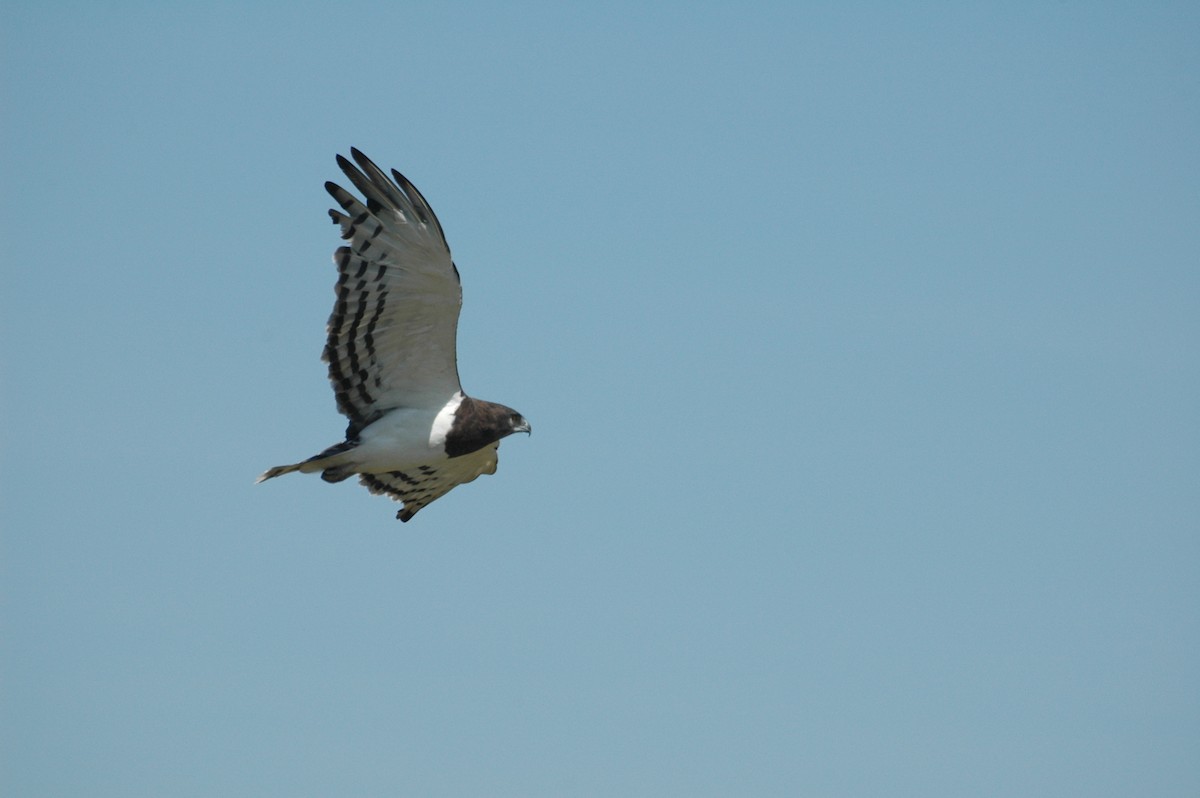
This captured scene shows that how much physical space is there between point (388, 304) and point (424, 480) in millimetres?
3314

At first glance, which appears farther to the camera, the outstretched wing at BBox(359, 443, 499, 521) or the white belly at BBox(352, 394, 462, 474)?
the outstretched wing at BBox(359, 443, 499, 521)

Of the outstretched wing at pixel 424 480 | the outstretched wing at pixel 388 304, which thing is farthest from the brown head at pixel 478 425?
the outstretched wing at pixel 424 480

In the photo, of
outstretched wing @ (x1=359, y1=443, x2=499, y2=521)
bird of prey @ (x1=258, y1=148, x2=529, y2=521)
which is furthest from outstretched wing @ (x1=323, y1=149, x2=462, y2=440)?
outstretched wing @ (x1=359, y1=443, x2=499, y2=521)

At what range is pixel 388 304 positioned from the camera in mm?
16625

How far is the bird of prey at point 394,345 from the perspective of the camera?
52.4ft

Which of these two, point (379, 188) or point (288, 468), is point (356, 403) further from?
point (379, 188)

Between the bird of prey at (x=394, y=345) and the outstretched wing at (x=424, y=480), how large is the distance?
661mm

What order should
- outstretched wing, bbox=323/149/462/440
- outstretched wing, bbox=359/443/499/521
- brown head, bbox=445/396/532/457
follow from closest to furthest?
outstretched wing, bbox=323/149/462/440 → brown head, bbox=445/396/532/457 → outstretched wing, bbox=359/443/499/521

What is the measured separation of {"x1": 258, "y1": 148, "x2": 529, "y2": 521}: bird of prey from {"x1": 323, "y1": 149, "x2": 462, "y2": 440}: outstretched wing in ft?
0.03

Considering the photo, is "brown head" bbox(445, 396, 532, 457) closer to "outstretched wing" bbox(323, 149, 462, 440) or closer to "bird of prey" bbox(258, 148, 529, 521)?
"bird of prey" bbox(258, 148, 529, 521)

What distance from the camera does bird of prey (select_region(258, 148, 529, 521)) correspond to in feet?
52.4

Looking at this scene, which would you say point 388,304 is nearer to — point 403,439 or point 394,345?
point 394,345

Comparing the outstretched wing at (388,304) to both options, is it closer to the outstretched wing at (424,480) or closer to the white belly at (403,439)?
the white belly at (403,439)

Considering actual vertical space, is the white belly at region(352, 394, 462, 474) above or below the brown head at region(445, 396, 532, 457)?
below
